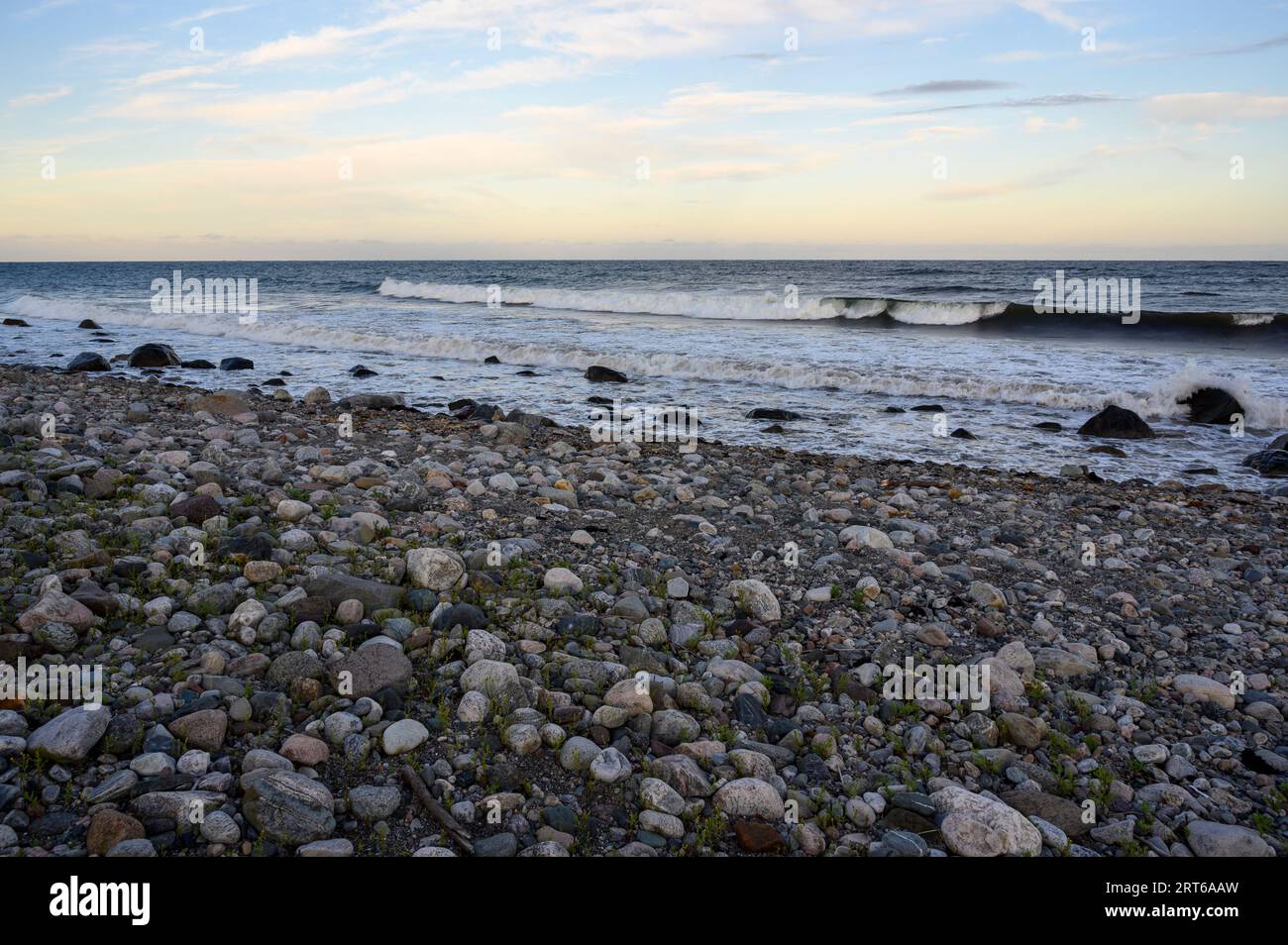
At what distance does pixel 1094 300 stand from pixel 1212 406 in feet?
82.3

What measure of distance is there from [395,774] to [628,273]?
66.5m

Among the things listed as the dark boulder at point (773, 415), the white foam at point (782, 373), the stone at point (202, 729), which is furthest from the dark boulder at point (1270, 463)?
the stone at point (202, 729)

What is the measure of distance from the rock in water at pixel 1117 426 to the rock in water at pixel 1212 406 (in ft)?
5.74

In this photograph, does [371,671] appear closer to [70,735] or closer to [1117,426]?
[70,735]

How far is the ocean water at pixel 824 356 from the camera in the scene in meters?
12.7

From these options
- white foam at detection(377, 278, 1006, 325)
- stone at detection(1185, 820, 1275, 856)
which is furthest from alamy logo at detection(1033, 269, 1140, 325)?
stone at detection(1185, 820, 1275, 856)

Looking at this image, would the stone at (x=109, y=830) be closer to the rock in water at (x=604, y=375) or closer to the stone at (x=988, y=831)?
the stone at (x=988, y=831)

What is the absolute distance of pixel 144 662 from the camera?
3.92 m

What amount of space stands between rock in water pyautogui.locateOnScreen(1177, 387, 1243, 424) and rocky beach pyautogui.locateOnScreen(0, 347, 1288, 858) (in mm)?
7073

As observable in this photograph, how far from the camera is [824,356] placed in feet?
65.6

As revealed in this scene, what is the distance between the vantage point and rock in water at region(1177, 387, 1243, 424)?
532 inches

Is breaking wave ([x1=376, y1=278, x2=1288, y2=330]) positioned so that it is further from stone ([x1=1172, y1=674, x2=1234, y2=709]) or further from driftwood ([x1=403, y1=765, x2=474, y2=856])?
driftwood ([x1=403, y1=765, x2=474, y2=856])

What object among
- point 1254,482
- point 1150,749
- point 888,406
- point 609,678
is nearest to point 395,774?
point 609,678
